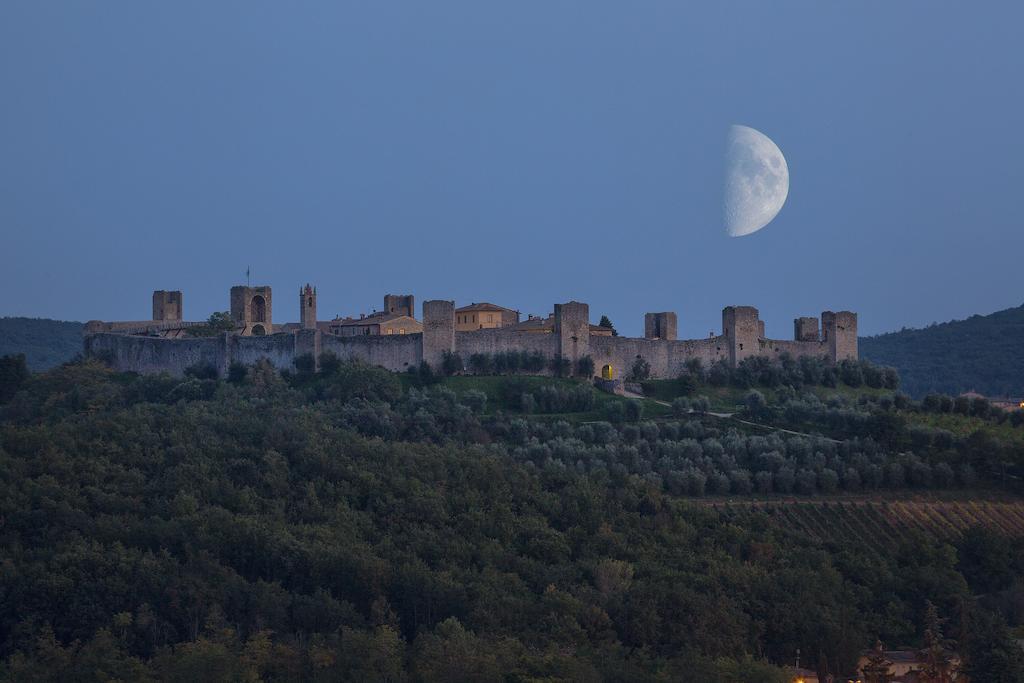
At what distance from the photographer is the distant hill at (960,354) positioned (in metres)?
87.9

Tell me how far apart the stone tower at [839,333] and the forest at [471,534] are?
5623 millimetres

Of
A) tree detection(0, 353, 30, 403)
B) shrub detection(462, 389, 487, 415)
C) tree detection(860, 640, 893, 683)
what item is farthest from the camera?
tree detection(0, 353, 30, 403)

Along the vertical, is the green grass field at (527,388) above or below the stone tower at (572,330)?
below

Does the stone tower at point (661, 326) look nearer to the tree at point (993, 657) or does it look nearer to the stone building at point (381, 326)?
the stone building at point (381, 326)

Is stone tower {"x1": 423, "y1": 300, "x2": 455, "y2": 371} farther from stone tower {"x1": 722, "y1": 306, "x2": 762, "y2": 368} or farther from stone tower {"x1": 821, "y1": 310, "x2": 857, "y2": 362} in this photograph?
stone tower {"x1": 821, "y1": 310, "x2": 857, "y2": 362}

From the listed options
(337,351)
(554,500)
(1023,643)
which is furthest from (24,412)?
(1023,643)

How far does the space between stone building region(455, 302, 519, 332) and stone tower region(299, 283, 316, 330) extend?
5.01 meters

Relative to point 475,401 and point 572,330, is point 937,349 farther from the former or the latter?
point 475,401

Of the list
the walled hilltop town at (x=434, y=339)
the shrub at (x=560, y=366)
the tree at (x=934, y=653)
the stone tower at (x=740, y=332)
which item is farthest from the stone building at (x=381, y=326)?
the tree at (x=934, y=653)

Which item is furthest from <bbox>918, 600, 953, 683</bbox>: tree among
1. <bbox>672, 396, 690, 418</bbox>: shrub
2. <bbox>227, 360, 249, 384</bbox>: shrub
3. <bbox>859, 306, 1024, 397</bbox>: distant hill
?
<bbox>859, 306, 1024, 397</bbox>: distant hill

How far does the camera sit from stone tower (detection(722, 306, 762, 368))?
5978 cm

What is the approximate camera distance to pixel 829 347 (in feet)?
204

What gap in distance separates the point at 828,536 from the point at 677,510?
4001 mm

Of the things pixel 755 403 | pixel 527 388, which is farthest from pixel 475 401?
pixel 755 403
